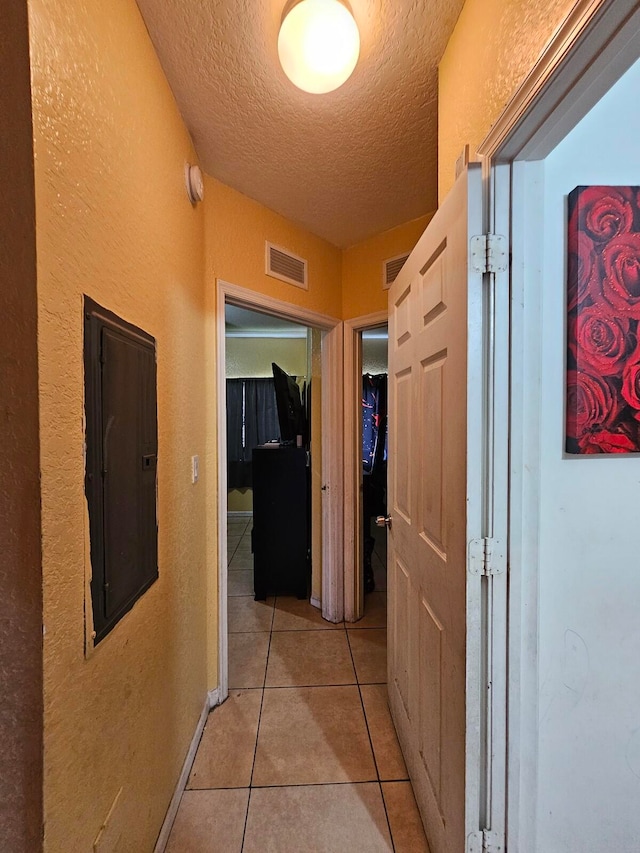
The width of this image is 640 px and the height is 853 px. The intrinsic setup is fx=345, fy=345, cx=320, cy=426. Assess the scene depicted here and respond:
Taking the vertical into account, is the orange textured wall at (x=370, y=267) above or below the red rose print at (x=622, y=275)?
above

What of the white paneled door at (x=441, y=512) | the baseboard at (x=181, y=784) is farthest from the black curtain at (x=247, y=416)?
the white paneled door at (x=441, y=512)

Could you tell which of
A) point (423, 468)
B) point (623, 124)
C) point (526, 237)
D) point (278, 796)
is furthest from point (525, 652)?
point (623, 124)

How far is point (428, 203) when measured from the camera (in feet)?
6.21

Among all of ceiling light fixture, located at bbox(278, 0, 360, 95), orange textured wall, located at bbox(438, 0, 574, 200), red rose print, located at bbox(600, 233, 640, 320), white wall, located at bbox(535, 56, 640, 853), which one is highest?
ceiling light fixture, located at bbox(278, 0, 360, 95)

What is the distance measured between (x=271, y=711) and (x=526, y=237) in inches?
83.0

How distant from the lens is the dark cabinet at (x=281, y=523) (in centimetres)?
269

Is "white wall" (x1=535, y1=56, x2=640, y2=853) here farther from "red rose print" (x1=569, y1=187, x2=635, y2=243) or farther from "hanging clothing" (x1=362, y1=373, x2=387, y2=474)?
"hanging clothing" (x1=362, y1=373, x2=387, y2=474)

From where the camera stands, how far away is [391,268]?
214 cm

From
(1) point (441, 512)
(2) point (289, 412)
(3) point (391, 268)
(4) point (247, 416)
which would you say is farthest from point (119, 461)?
(4) point (247, 416)

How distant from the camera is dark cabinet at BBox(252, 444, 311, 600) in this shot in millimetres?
2691

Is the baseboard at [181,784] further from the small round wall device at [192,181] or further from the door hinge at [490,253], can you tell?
the small round wall device at [192,181]

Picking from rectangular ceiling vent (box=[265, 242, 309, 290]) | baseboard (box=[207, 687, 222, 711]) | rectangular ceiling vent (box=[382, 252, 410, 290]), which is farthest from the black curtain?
baseboard (box=[207, 687, 222, 711])

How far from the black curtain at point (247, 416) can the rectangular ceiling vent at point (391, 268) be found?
112 inches

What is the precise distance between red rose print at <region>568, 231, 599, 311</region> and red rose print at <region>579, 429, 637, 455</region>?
317 millimetres
